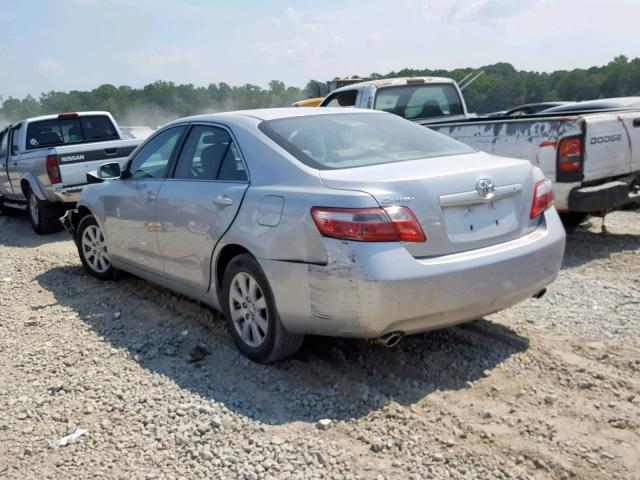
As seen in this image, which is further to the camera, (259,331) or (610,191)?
(610,191)

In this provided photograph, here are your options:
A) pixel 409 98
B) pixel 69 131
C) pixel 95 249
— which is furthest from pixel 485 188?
pixel 69 131

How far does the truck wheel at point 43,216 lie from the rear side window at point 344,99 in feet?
14.7

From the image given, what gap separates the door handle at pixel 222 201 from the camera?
435cm

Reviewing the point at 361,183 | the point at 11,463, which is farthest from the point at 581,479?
the point at 11,463

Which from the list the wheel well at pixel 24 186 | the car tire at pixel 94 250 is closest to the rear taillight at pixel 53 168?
the wheel well at pixel 24 186

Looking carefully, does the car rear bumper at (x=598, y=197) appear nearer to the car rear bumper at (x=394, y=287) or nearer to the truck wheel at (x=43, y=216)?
the car rear bumper at (x=394, y=287)

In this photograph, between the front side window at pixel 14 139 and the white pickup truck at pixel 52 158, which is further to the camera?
the front side window at pixel 14 139

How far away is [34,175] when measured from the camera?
Answer: 10156mm

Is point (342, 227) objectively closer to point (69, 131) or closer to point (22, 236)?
point (22, 236)

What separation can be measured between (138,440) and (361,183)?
1.84 metres

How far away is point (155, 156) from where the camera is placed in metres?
5.58

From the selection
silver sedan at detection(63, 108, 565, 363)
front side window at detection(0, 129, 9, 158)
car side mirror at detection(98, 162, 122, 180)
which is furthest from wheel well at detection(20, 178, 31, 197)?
silver sedan at detection(63, 108, 565, 363)

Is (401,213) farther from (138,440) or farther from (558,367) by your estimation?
(138,440)

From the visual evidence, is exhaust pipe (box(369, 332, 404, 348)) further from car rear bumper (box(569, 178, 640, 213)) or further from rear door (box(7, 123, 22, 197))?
rear door (box(7, 123, 22, 197))
